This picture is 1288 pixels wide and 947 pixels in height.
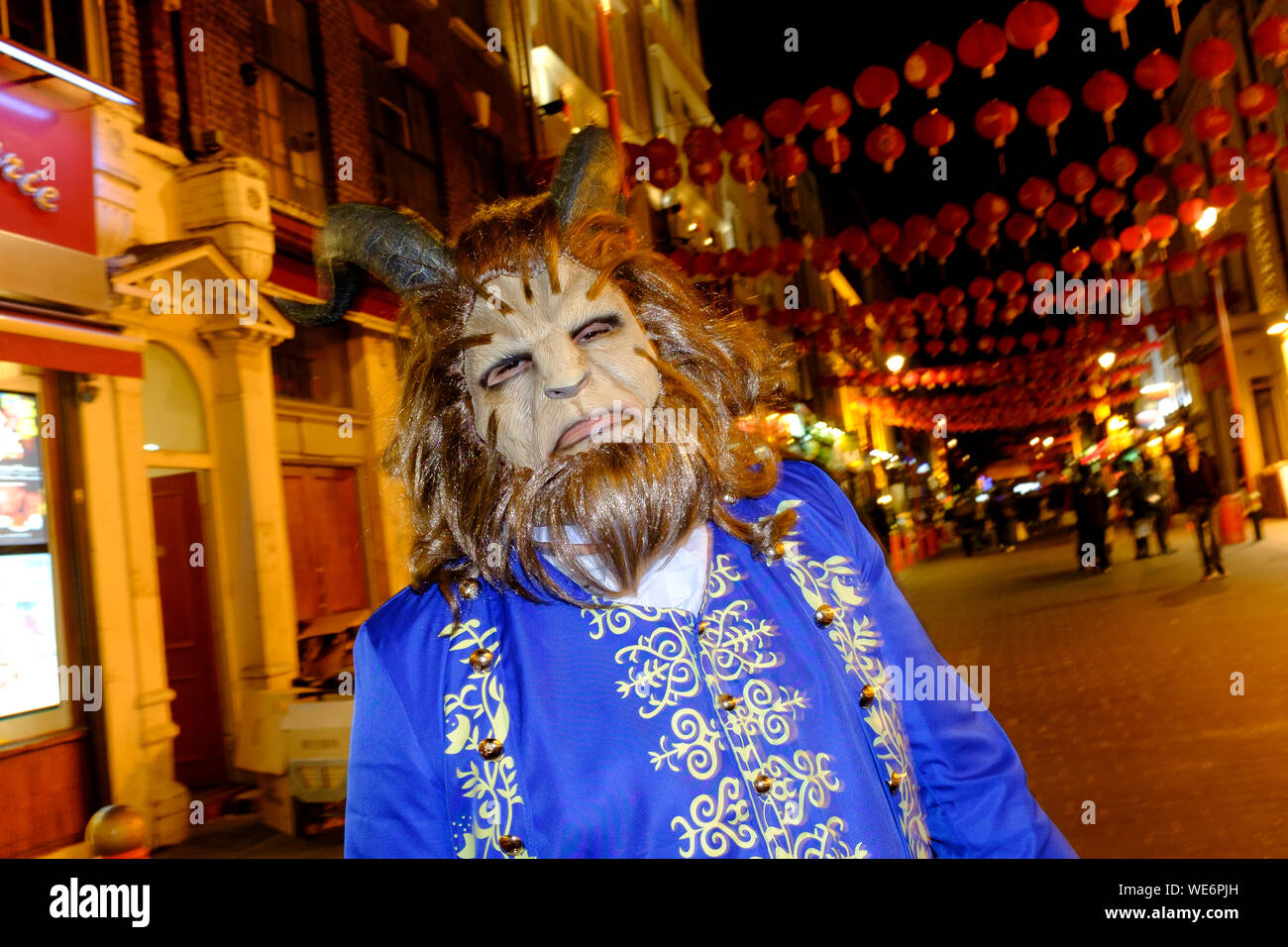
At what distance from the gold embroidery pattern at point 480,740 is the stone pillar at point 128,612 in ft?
19.8

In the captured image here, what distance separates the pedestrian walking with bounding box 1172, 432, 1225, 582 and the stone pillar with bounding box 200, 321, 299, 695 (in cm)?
1045

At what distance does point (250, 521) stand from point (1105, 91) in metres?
8.01

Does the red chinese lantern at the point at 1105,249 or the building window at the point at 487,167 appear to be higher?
the building window at the point at 487,167

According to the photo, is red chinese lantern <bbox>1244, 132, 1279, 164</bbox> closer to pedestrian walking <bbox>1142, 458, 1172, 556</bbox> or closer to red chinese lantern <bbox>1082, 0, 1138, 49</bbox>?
red chinese lantern <bbox>1082, 0, 1138, 49</bbox>

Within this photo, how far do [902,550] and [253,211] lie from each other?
17436 mm

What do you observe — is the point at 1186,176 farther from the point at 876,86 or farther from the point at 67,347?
the point at 67,347

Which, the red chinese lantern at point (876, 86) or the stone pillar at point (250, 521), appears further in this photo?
the stone pillar at point (250, 521)

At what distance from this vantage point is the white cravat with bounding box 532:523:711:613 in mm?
1604

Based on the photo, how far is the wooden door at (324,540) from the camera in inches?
346

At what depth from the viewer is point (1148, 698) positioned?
6238 mm

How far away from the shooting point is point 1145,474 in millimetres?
14516

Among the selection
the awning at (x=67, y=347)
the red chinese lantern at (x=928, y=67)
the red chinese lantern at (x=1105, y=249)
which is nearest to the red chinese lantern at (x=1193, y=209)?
the red chinese lantern at (x=1105, y=249)

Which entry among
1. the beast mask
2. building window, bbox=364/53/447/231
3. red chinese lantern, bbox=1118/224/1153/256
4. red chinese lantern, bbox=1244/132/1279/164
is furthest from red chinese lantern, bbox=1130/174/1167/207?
the beast mask

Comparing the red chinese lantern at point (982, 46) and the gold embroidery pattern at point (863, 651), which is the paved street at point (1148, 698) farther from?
the red chinese lantern at point (982, 46)
